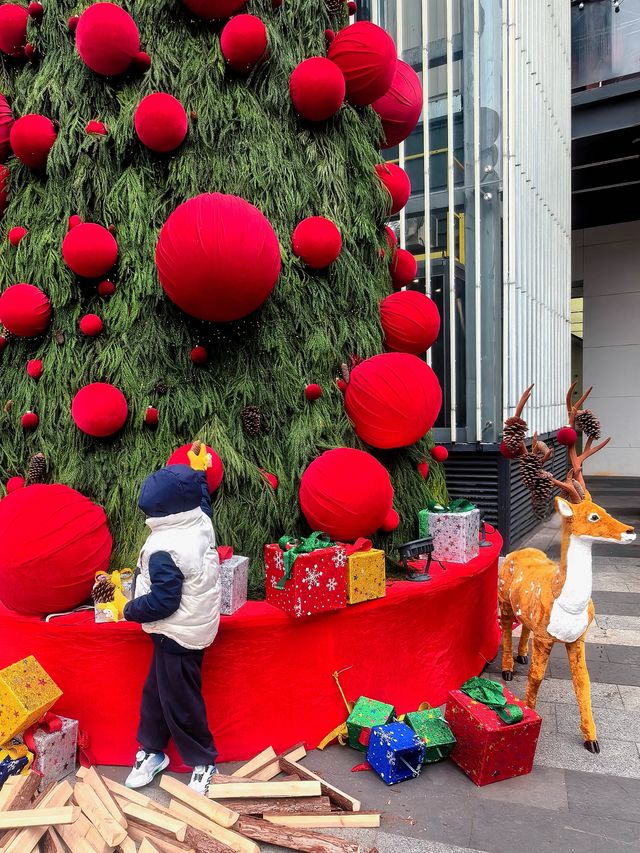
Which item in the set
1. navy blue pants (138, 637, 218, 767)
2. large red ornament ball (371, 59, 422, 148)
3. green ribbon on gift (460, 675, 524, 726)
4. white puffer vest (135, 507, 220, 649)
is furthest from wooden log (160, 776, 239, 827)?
large red ornament ball (371, 59, 422, 148)

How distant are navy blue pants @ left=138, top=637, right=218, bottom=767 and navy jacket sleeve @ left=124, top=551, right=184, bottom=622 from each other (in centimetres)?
23

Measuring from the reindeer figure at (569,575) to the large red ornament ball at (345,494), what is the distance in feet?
2.71

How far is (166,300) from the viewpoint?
4043 millimetres

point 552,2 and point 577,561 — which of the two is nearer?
point 577,561

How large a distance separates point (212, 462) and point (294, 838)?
192 cm

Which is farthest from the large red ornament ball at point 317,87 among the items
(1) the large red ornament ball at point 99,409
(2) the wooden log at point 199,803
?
(2) the wooden log at point 199,803

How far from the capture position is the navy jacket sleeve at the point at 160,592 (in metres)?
2.91

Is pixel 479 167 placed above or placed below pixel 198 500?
above

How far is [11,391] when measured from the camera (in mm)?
4414

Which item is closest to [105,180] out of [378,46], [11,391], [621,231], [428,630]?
[11,391]

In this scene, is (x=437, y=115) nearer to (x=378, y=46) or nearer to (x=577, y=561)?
(x=378, y=46)

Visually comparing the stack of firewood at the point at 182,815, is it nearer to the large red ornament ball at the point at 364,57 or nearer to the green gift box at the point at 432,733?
the green gift box at the point at 432,733

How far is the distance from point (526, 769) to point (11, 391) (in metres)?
4.04

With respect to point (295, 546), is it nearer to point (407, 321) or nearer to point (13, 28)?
point (407, 321)
